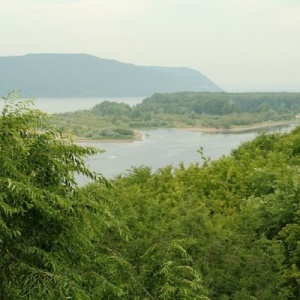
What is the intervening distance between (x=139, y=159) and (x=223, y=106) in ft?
208

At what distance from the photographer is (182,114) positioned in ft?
387

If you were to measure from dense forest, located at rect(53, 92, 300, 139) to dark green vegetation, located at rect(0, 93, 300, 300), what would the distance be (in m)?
68.2

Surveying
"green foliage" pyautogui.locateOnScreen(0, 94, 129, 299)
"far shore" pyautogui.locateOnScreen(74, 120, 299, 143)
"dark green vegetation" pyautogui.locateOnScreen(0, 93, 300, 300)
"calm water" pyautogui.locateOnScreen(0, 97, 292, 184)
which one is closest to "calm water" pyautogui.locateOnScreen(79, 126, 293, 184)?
"calm water" pyautogui.locateOnScreen(0, 97, 292, 184)

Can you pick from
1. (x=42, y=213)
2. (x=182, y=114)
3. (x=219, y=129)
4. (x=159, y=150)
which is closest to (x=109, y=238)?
(x=42, y=213)

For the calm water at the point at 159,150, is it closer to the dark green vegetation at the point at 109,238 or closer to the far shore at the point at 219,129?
the far shore at the point at 219,129

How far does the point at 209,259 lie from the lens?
9.19 metres

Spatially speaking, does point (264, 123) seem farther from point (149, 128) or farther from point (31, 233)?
point (31, 233)

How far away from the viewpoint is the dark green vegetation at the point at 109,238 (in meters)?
5.54

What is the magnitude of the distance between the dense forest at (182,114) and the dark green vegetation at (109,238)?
224ft

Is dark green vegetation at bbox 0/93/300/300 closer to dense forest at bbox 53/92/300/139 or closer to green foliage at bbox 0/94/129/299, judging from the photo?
green foliage at bbox 0/94/129/299

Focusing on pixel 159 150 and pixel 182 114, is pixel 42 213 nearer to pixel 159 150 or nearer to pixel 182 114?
pixel 159 150

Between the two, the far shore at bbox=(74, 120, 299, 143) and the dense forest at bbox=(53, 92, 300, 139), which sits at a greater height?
the dense forest at bbox=(53, 92, 300, 139)

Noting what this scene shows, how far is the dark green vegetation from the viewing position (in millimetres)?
5535

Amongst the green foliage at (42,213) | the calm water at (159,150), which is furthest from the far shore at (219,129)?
the green foliage at (42,213)
